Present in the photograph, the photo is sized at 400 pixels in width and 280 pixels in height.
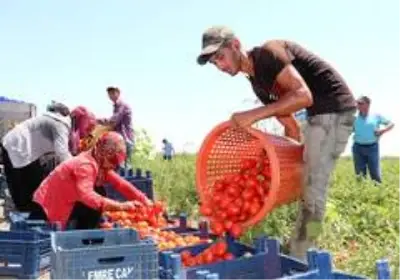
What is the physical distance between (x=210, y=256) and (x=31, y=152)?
3146 millimetres

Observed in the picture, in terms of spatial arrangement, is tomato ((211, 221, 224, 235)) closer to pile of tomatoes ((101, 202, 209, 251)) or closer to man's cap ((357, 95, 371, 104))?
pile of tomatoes ((101, 202, 209, 251))

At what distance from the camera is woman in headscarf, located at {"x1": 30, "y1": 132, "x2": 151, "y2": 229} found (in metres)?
→ 5.08

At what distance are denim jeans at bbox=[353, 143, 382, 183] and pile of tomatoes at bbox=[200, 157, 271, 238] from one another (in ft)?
20.0

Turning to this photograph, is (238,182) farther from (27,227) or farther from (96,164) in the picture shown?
(27,227)

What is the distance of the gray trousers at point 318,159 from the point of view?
4371mm

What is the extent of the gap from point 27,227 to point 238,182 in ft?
6.19

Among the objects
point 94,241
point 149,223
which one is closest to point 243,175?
point 94,241

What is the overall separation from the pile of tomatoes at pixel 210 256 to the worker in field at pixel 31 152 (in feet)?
8.90

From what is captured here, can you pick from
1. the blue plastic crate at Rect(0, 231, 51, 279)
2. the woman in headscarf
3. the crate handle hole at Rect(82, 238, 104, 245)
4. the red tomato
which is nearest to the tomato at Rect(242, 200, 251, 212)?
the red tomato

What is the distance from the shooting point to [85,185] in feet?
16.7

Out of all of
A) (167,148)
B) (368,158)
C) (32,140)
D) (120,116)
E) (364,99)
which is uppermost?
(364,99)

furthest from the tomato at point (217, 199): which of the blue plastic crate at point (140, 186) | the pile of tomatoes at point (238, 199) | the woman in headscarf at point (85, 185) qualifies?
the blue plastic crate at point (140, 186)

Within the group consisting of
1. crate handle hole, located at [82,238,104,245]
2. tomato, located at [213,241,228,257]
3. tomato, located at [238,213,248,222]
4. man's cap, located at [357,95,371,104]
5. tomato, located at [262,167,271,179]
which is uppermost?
man's cap, located at [357,95,371,104]

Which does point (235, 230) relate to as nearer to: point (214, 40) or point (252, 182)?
point (252, 182)
